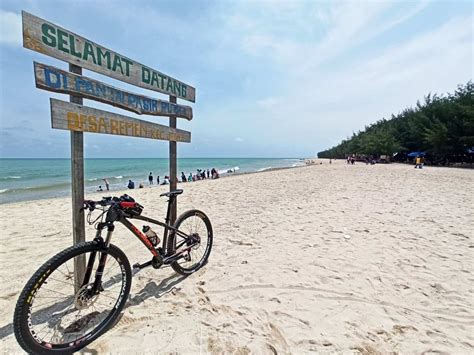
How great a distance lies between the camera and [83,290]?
2.35 metres

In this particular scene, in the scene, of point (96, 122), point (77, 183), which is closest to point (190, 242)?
point (77, 183)

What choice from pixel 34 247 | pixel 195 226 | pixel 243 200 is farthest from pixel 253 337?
pixel 243 200

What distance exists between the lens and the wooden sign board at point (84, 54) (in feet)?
6.97

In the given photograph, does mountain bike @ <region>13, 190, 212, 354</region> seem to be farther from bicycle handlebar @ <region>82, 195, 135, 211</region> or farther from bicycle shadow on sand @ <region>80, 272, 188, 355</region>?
bicycle shadow on sand @ <region>80, 272, 188, 355</region>

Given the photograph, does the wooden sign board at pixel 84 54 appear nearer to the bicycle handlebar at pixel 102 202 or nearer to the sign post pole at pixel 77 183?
the sign post pole at pixel 77 183

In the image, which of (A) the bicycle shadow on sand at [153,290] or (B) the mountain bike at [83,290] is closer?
(B) the mountain bike at [83,290]

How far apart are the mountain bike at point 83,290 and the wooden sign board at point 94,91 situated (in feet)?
3.62

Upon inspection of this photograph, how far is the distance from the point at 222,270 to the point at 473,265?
146 inches

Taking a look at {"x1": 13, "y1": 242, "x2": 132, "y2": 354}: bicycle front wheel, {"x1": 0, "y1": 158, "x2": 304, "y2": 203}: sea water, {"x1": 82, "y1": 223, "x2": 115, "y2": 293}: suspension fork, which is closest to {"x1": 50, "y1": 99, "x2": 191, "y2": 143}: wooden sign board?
{"x1": 82, "y1": 223, "x2": 115, "y2": 293}: suspension fork

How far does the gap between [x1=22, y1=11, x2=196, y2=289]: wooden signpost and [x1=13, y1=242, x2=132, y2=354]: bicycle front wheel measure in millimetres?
289

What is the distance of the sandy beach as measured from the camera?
87.1 inches

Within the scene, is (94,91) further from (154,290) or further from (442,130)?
(442,130)

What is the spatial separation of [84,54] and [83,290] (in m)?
2.33

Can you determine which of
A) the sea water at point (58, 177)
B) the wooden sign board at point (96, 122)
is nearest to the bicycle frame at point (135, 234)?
the wooden sign board at point (96, 122)
